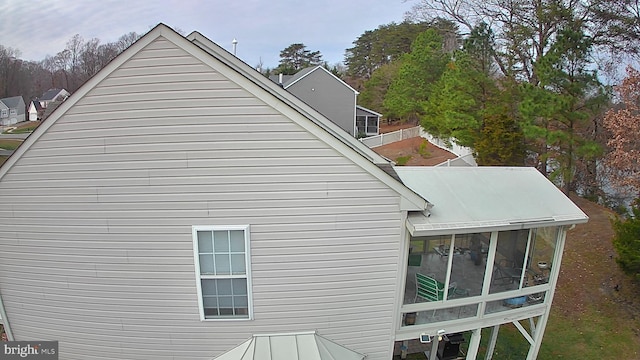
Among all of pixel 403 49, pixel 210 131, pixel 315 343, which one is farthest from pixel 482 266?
pixel 403 49

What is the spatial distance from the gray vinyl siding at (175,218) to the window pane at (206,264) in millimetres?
202

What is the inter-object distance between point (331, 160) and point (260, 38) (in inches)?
913

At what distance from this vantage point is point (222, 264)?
602 cm

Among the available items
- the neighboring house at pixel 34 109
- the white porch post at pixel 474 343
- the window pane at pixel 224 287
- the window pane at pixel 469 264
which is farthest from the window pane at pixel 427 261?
the neighboring house at pixel 34 109

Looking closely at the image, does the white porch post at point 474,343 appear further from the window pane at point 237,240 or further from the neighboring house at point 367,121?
the neighboring house at point 367,121

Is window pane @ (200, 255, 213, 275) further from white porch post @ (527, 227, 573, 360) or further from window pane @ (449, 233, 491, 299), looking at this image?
white porch post @ (527, 227, 573, 360)

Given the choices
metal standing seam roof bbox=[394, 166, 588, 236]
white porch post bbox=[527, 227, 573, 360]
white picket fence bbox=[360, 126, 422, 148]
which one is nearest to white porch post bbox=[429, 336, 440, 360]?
white porch post bbox=[527, 227, 573, 360]

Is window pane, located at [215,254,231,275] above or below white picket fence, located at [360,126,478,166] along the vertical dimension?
above

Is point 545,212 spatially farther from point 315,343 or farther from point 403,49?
point 403,49

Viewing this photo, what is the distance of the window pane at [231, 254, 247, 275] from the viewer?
602cm

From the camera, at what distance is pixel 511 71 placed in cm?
1931

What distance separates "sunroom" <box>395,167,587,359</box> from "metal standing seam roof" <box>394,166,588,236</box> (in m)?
0.02

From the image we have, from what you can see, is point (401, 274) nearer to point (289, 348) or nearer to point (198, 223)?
Answer: point (289, 348)

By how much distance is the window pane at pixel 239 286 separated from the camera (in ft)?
20.1
